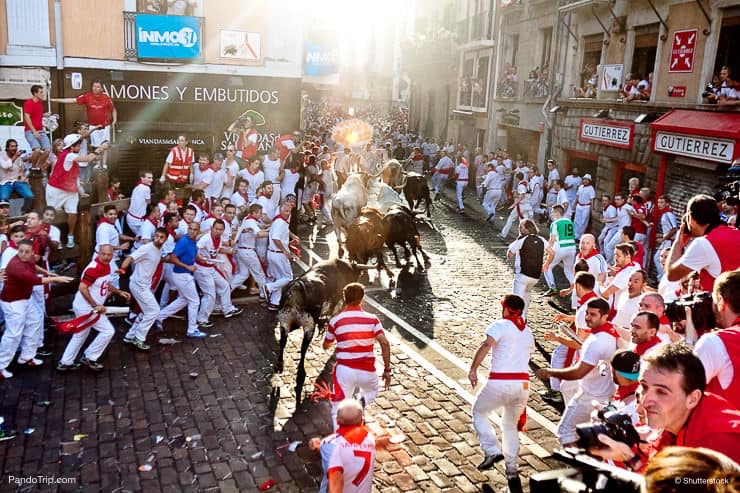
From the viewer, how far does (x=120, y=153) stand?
68.6 feet

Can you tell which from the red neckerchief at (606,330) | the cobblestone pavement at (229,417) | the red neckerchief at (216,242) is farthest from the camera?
the red neckerchief at (216,242)

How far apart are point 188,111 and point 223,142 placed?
5.16 feet

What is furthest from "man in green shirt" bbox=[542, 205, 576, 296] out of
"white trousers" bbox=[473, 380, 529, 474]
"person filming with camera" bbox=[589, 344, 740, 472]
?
"person filming with camera" bbox=[589, 344, 740, 472]

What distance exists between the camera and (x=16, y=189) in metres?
12.5

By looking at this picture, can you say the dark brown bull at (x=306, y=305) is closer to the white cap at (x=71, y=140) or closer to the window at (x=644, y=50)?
the white cap at (x=71, y=140)

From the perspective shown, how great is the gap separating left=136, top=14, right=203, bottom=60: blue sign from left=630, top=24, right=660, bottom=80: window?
14371 mm

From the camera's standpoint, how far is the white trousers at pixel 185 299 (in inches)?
399

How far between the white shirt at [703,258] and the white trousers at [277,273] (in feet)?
24.2

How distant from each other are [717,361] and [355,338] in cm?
360

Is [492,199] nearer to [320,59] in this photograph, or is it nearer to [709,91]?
[709,91]

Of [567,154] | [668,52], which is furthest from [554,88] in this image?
[668,52]

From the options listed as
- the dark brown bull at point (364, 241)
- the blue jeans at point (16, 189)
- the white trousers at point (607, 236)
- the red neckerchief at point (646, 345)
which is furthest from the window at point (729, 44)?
the blue jeans at point (16, 189)

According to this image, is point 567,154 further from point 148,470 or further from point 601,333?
point 148,470

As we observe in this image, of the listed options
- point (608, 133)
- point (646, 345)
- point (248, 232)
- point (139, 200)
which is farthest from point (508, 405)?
point (608, 133)
